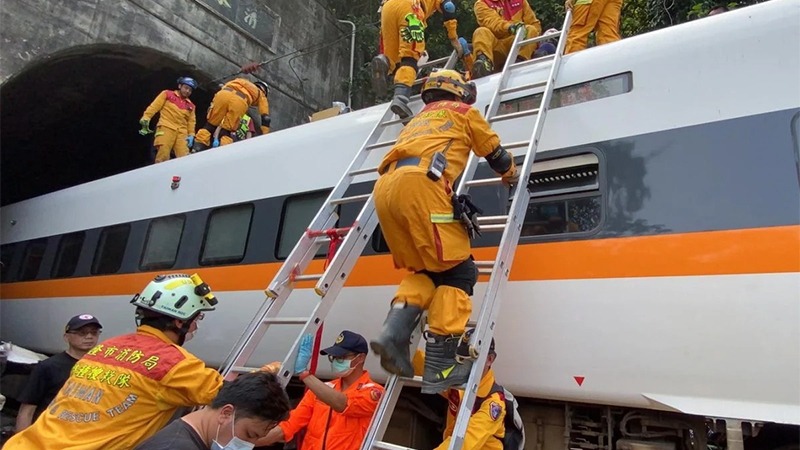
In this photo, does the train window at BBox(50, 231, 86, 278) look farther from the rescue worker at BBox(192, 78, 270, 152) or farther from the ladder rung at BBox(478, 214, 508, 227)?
the ladder rung at BBox(478, 214, 508, 227)

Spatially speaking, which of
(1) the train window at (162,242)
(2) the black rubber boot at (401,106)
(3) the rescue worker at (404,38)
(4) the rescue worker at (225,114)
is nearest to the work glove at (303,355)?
(2) the black rubber boot at (401,106)

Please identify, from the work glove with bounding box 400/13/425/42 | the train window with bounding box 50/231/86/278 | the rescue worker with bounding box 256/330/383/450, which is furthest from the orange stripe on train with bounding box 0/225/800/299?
the train window with bounding box 50/231/86/278

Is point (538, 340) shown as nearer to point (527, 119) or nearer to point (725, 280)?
point (725, 280)

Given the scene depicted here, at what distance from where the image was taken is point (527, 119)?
12.3ft

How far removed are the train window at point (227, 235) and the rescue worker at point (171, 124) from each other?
11.7 ft

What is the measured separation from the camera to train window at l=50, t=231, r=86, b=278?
23.0 ft

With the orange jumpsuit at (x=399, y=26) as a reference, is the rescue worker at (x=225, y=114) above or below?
above

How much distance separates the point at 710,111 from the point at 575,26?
2.23m

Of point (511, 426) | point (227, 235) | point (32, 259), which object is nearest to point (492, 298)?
point (511, 426)

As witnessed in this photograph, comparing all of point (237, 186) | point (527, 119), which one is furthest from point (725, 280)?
point (237, 186)

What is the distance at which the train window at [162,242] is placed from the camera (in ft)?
18.7

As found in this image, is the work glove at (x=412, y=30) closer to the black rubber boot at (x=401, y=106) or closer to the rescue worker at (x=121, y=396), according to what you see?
the black rubber boot at (x=401, y=106)

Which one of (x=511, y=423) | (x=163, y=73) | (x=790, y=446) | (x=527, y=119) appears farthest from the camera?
(x=163, y=73)

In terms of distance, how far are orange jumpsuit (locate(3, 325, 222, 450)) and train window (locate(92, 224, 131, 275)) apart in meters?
4.05
